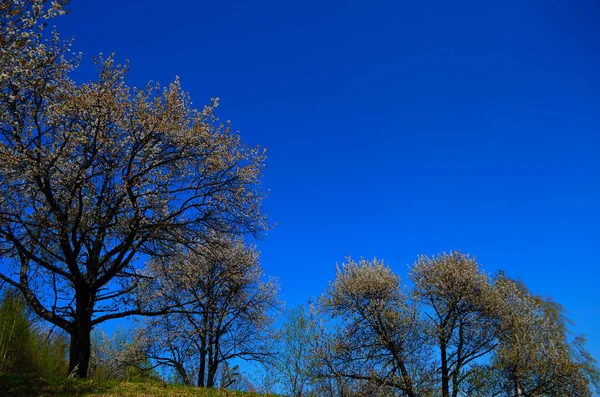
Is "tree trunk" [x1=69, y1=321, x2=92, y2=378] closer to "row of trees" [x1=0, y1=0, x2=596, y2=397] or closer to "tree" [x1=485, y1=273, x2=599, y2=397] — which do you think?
"row of trees" [x1=0, y1=0, x2=596, y2=397]

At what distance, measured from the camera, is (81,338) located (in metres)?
15.5

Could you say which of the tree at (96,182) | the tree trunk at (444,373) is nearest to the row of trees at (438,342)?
the tree trunk at (444,373)

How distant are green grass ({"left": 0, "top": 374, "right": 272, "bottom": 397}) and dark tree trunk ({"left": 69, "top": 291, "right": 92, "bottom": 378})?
1784 millimetres

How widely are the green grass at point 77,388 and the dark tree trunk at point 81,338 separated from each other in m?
1.78

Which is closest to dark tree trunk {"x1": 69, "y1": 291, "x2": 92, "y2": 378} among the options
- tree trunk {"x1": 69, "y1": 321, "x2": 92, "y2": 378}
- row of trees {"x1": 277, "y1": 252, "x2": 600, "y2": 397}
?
tree trunk {"x1": 69, "y1": 321, "x2": 92, "y2": 378}

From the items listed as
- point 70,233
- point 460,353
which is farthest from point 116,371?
point 460,353

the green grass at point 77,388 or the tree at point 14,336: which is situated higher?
the tree at point 14,336

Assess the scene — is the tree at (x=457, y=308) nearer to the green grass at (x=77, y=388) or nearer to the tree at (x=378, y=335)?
the tree at (x=378, y=335)

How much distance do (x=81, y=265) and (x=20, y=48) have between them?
1037cm

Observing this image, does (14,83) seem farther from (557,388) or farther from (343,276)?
(557,388)

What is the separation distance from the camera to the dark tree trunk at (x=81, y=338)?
1517 cm

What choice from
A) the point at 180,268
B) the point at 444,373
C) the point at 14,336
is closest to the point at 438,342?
the point at 444,373

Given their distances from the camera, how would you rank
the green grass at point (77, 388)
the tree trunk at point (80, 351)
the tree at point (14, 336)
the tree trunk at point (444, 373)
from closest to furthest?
1. the green grass at point (77, 388)
2. the tree trunk at point (80, 351)
3. the tree trunk at point (444, 373)
4. the tree at point (14, 336)

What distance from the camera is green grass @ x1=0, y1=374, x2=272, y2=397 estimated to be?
1155 centimetres
